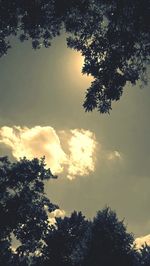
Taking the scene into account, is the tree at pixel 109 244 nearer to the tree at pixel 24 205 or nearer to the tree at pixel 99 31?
the tree at pixel 24 205

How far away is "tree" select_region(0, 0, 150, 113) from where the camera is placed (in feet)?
58.9

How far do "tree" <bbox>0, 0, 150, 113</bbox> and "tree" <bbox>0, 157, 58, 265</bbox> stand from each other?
1976 centimetres

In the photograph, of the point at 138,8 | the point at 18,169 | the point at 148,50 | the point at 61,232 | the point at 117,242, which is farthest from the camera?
the point at 61,232

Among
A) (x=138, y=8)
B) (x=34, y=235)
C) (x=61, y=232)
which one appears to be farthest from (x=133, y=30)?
(x=61, y=232)

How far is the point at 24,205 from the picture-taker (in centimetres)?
3681

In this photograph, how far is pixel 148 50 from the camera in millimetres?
18562

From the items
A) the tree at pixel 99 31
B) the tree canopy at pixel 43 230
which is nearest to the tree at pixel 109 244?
the tree canopy at pixel 43 230

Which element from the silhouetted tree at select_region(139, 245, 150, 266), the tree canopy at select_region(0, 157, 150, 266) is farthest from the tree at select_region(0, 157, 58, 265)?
the silhouetted tree at select_region(139, 245, 150, 266)

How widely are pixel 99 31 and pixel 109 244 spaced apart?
2237 cm

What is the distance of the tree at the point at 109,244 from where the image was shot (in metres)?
33.8

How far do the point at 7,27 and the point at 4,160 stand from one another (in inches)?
824

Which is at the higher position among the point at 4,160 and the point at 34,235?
the point at 4,160

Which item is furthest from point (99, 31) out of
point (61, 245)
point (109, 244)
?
point (61, 245)

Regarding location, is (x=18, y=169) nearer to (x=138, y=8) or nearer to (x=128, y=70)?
(x=128, y=70)
